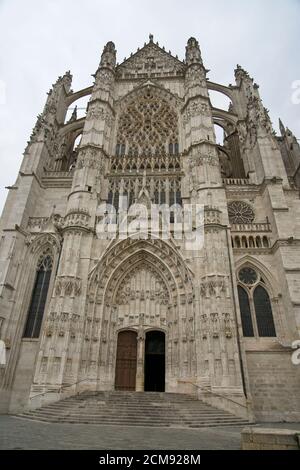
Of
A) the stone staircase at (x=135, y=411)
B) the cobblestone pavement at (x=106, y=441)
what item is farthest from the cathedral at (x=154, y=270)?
the cobblestone pavement at (x=106, y=441)

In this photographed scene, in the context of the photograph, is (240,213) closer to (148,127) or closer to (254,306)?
(254,306)

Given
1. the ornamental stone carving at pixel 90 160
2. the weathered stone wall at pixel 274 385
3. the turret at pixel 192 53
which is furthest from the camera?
the turret at pixel 192 53

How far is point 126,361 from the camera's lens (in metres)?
14.4

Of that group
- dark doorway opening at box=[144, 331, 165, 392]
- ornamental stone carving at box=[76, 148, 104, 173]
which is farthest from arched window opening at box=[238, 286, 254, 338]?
ornamental stone carving at box=[76, 148, 104, 173]

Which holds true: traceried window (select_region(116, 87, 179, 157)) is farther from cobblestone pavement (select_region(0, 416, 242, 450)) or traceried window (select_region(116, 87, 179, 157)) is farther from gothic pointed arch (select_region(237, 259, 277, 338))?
cobblestone pavement (select_region(0, 416, 242, 450))

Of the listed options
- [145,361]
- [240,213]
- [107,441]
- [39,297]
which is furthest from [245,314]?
[39,297]

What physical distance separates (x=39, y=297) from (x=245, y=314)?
11.7 m

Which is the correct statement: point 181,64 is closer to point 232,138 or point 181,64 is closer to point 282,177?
point 232,138

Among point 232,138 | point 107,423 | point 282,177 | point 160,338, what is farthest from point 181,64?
point 107,423

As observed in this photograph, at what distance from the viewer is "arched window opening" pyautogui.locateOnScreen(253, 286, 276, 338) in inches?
567

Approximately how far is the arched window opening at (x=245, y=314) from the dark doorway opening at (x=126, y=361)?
6.00m

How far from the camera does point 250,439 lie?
439 centimetres

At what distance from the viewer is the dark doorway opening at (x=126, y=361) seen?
13906 millimetres

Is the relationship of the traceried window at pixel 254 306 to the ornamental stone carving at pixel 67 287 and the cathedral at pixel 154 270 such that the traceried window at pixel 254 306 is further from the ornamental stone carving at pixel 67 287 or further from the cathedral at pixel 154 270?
the ornamental stone carving at pixel 67 287
